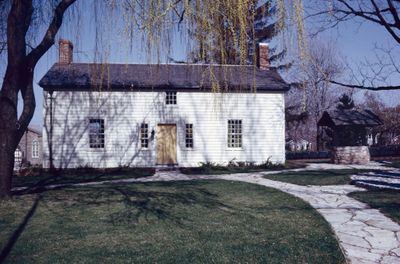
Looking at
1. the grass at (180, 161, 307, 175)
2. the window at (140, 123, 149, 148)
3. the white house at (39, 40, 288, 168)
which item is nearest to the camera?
the grass at (180, 161, 307, 175)

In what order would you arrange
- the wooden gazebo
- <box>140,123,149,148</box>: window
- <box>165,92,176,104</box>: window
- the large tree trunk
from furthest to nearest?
the wooden gazebo, <box>165,92,176,104</box>: window, <box>140,123,149,148</box>: window, the large tree trunk

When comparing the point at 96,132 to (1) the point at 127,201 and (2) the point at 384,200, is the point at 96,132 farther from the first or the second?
(2) the point at 384,200

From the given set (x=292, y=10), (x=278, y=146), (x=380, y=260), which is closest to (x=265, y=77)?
(x=278, y=146)

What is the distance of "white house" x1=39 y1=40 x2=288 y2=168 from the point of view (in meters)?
19.8

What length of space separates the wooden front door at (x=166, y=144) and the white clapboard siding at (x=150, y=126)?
32 centimetres

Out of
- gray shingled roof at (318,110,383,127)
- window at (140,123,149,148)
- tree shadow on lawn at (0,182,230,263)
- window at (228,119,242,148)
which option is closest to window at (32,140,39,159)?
window at (140,123,149,148)

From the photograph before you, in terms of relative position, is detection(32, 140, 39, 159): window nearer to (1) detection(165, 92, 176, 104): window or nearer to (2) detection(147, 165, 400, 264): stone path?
(1) detection(165, 92, 176, 104): window

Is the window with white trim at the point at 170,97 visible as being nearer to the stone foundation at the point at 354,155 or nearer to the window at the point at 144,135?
the window at the point at 144,135

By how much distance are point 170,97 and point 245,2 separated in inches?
712

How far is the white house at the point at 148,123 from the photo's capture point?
1984 centimetres

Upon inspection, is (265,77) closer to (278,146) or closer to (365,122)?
(278,146)

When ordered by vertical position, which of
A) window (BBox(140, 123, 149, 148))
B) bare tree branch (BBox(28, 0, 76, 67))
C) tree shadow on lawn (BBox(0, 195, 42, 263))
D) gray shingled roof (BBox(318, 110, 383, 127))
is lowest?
tree shadow on lawn (BBox(0, 195, 42, 263))

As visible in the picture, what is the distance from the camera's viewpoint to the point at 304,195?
10.6 m

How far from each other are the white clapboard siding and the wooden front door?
319 mm
